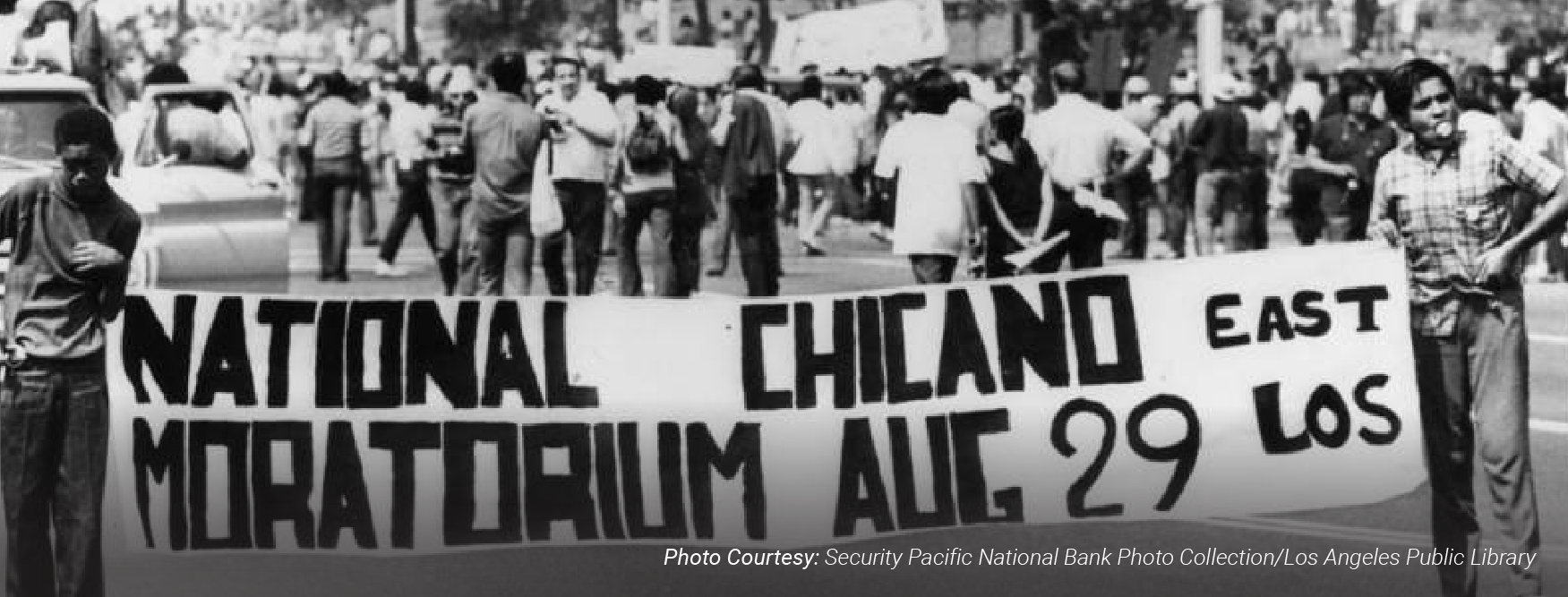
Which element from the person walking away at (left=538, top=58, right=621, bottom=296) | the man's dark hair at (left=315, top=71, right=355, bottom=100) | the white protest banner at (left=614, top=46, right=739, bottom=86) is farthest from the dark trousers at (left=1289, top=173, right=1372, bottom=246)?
the man's dark hair at (left=315, top=71, right=355, bottom=100)

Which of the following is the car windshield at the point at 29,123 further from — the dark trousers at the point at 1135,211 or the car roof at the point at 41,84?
the dark trousers at the point at 1135,211

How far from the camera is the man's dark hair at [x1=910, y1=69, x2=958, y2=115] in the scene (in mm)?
14562

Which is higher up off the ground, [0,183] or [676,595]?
[0,183]

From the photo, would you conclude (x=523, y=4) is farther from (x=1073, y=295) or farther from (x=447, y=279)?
(x=1073, y=295)

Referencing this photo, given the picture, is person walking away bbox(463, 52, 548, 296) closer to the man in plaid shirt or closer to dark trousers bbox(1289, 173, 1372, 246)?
dark trousers bbox(1289, 173, 1372, 246)

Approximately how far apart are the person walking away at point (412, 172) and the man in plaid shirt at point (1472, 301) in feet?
45.7

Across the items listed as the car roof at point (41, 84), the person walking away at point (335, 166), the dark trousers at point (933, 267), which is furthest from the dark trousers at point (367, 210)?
the dark trousers at point (933, 267)

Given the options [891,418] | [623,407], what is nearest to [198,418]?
[623,407]

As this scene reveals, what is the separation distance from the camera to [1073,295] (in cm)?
981

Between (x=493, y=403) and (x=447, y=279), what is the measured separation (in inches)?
421

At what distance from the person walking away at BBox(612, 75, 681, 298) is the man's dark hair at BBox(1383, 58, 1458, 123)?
1033cm

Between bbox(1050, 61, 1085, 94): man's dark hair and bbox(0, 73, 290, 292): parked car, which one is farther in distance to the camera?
bbox(1050, 61, 1085, 94): man's dark hair

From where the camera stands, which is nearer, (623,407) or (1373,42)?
(623,407)

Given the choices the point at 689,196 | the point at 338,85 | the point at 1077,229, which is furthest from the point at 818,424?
the point at 338,85
